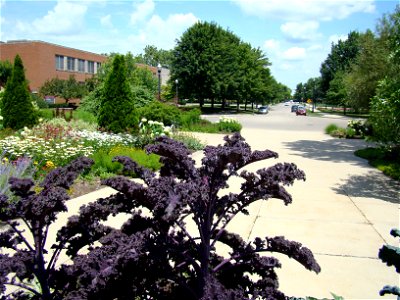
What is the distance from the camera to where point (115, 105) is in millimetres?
14055

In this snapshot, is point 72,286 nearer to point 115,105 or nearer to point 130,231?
point 130,231

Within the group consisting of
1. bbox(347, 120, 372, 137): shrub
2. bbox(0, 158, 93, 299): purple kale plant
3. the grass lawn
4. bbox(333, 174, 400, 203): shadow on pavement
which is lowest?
bbox(333, 174, 400, 203): shadow on pavement

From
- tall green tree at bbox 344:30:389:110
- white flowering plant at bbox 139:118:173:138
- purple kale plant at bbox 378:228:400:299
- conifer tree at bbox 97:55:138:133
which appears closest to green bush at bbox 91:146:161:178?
white flowering plant at bbox 139:118:173:138

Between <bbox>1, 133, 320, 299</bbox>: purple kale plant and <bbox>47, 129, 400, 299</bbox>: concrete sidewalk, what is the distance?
4.75 ft

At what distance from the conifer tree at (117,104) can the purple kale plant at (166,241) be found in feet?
38.1

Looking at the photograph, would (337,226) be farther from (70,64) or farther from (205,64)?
(70,64)

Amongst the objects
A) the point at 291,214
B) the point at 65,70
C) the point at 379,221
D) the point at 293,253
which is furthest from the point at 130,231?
the point at 65,70

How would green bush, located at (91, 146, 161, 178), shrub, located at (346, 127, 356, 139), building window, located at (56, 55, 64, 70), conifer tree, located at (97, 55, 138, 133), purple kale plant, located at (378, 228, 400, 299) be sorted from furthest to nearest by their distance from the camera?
building window, located at (56, 55, 64, 70)
shrub, located at (346, 127, 356, 139)
conifer tree, located at (97, 55, 138, 133)
green bush, located at (91, 146, 161, 178)
purple kale plant, located at (378, 228, 400, 299)

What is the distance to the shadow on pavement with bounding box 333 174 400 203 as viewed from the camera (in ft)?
25.8

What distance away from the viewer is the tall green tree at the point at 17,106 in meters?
14.4

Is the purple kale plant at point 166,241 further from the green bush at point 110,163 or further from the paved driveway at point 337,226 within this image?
the green bush at point 110,163

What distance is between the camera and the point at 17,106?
14391mm

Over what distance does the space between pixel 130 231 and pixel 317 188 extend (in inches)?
257

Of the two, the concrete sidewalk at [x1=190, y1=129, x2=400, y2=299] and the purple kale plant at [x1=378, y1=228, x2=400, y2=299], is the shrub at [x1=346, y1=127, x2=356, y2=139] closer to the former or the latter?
the concrete sidewalk at [x1=190, y1=129, x2=400, y2=299]
